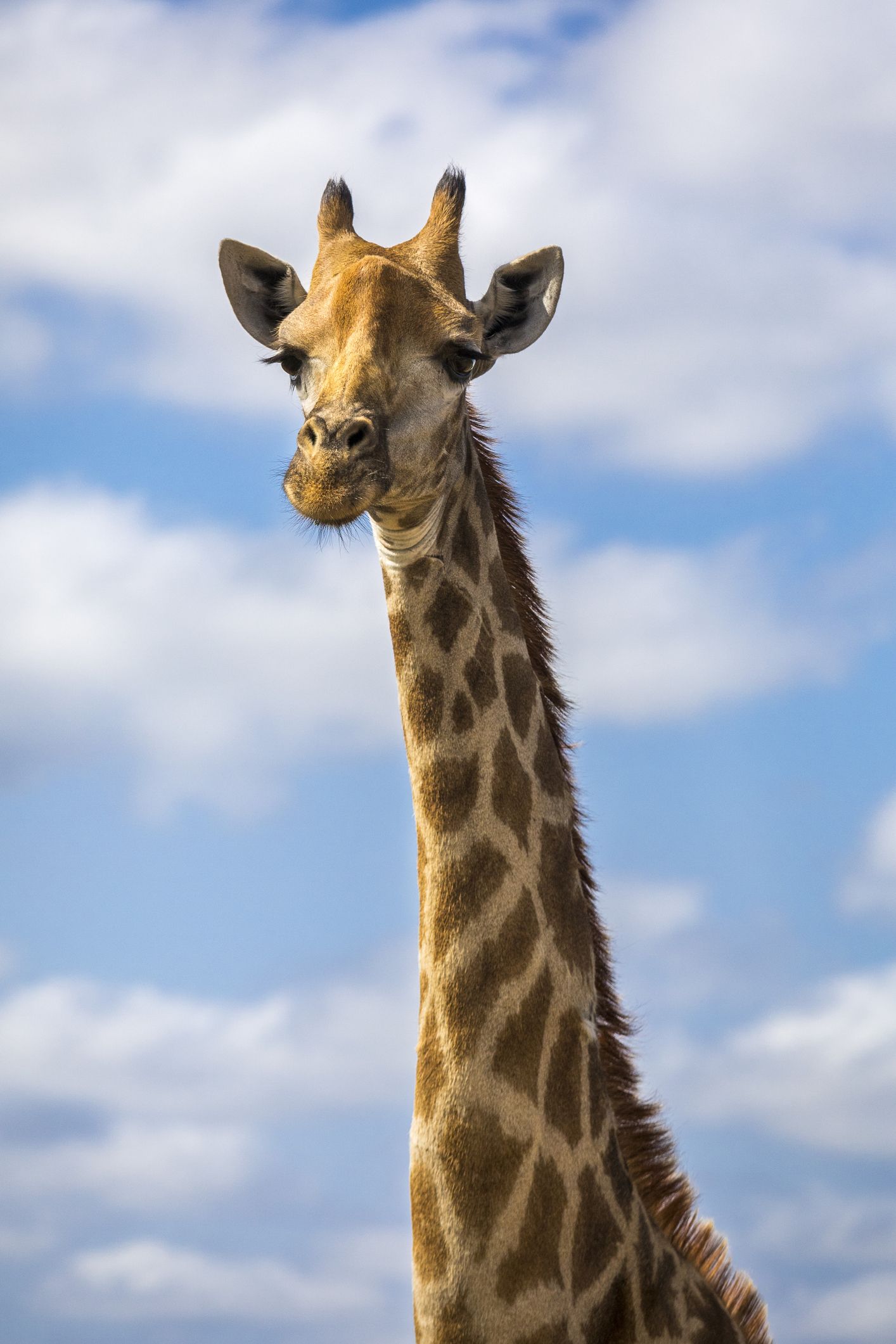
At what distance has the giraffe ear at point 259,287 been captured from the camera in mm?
10562

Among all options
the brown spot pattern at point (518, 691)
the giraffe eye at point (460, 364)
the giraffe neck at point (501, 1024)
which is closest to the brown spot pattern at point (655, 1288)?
the giraffe neck at point (501, 1024)

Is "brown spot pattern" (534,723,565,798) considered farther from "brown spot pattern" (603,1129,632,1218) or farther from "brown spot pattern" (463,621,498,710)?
"brown spot pattern" (603,1129,632,1218)

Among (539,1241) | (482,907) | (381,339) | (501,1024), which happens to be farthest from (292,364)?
(539,1241)

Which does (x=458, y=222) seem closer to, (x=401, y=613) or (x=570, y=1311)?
(x=401, y=613)

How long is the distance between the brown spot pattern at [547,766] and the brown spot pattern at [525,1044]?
3.95 ft

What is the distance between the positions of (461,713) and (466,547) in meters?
1.05

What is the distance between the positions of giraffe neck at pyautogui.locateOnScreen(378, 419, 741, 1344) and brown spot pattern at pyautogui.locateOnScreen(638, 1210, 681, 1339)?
0.4 inches

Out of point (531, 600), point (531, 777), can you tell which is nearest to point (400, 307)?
point (531, 600)

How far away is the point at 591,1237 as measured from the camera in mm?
8625

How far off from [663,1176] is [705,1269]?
2.27ft

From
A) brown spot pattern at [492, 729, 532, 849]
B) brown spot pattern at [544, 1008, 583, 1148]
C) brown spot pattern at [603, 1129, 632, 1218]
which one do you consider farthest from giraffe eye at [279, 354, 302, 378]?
brown spot pattern at [603, 1129, 632, 1218]

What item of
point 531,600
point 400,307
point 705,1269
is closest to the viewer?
point 400,307

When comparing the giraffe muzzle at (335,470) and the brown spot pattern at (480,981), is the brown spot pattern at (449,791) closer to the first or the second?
the brown spot pattern at (480,981)

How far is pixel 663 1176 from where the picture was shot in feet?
31.6
